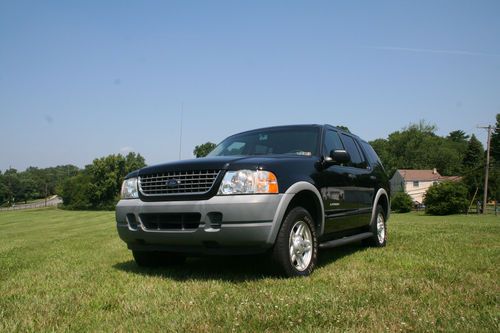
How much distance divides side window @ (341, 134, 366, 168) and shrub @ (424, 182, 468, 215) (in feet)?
135

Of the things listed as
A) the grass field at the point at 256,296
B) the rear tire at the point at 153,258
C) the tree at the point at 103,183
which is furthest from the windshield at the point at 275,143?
the tree at the point at 103,183

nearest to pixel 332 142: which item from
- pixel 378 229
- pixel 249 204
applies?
pixel 378 229

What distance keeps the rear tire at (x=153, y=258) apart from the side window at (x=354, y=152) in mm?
2993

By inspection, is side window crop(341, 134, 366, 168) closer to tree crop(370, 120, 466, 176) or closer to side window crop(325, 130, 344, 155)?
side window crop(325, 130, 344, 155)

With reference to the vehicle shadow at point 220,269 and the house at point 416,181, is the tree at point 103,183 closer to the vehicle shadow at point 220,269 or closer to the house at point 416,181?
the house at point 416,181

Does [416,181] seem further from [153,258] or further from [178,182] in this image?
[178,182]

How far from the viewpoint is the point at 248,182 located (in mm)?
4621

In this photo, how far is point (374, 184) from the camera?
302 inches

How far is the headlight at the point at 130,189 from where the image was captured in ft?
17.7

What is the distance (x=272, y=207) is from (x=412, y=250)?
3399 millimetres

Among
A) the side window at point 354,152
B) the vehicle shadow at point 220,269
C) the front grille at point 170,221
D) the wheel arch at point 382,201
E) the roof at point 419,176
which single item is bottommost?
the vehicle shadow at point 220,269

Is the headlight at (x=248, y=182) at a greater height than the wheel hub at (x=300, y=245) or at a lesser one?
greater


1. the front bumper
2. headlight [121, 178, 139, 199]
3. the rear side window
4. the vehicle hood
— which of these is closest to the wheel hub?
the front bumper

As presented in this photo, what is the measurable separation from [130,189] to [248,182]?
1.64m
